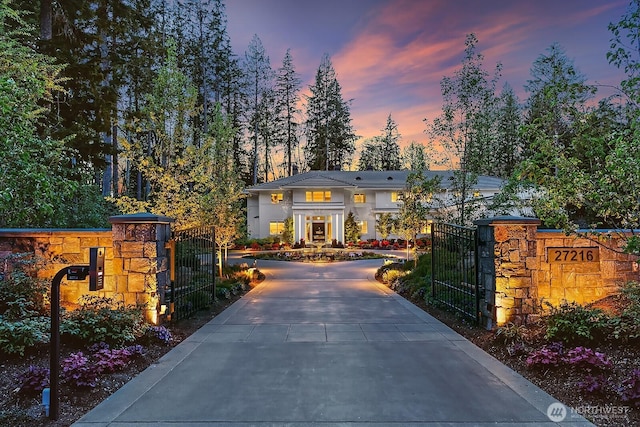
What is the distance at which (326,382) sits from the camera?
4.28 metres

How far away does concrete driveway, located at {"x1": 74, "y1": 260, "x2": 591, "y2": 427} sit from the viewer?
3.43 meters

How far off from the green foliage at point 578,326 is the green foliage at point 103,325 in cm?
612

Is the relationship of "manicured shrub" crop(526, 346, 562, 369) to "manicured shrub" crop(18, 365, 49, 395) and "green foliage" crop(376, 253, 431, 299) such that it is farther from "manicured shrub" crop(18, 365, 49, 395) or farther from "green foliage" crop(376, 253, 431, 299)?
"manicured shrub" crop(18, 365, 49, 395)

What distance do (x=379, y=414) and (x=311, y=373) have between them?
131cm

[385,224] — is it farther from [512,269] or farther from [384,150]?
[384,150]

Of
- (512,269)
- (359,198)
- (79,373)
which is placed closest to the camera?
(79,373)

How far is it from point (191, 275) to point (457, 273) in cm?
599

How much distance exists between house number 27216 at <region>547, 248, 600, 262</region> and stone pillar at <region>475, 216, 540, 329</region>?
409 millimetres

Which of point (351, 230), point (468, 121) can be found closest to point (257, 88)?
point (351, 230)

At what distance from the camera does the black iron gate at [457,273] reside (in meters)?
6.96

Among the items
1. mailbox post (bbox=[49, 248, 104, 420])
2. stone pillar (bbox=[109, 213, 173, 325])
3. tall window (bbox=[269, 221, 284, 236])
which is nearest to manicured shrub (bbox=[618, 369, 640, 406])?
mailbox post (bbox=[49, 248, 104, 420])

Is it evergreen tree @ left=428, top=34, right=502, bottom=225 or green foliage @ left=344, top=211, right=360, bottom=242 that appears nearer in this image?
evergreen tree @ left=428, top=34, right=502, bottom=225

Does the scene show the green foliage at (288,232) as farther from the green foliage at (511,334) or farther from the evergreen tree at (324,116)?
the green foliage at (511,334)

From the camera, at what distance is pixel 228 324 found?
7.33 m
